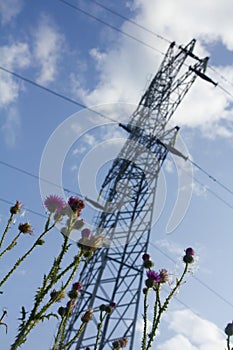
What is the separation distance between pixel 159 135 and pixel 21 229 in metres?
9.39

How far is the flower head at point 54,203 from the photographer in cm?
248

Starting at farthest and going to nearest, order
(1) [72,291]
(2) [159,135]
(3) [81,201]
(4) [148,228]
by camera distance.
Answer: (2) [159,135]
(4) [148,228]
(1) [72,291]
(3) [81,201]

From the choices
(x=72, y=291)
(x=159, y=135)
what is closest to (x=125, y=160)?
(x=159, y=135)

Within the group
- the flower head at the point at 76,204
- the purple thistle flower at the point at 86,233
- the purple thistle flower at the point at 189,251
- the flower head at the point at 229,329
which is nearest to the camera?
the flower head at the point at 76,204

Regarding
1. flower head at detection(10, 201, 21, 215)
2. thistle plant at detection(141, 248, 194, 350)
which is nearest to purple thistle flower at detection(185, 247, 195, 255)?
thistle plant at detection(141, 248, 194, 350)

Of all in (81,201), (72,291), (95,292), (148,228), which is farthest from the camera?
(148,228)

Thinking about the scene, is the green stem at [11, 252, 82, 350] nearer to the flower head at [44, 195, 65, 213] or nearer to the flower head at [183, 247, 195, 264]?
the flower head at [44, 195, 65, 213]

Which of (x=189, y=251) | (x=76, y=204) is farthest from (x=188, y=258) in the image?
(x=76, y=204)

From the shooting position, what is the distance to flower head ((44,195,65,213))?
248 centimetres

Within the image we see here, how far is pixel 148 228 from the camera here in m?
10.5

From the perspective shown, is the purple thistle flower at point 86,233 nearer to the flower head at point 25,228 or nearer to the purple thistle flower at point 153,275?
the flower head at point 25,228

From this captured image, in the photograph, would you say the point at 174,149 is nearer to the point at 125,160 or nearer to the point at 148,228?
the point at 125,160

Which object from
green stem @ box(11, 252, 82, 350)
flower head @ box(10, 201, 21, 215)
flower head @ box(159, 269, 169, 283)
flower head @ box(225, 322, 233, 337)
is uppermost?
flower head @ box(10, 201, 21, 215)

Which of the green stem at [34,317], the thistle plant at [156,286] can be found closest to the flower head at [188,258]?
the thistle plant at [156,286]
